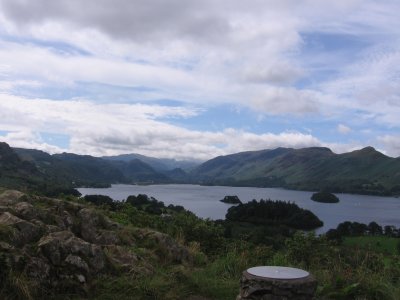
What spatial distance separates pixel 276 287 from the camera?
22.2 feet

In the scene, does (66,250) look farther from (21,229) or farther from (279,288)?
(279,288)

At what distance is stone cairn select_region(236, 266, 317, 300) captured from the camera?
6754 mm

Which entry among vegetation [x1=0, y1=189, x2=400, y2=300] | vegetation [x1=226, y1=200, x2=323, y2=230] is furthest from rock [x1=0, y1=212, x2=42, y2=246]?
vegetation [x1=226, y1=200, x2=323, y2=230]

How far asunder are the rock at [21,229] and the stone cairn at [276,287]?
4.25m

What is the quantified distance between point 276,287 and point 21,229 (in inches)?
197

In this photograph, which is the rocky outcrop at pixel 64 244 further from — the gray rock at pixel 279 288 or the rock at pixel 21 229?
the gray rock at pixel 279 288

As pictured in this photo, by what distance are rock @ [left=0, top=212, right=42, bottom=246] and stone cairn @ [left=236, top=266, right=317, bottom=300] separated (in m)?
4.25

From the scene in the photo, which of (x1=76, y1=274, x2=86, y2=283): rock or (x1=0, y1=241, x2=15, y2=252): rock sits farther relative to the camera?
(x1=76, y1=274, x2=86, y2=283): rock

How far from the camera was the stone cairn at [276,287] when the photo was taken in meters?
6.75

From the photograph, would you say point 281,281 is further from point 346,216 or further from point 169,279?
point 346,216

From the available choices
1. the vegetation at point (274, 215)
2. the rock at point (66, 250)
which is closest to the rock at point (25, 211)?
the rock at point (66, 250)

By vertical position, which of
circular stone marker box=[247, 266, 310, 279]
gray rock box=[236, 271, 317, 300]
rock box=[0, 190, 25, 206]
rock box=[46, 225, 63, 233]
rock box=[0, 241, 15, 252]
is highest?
rock box=[0, 190, 25, 206]

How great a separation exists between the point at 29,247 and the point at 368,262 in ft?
28.0

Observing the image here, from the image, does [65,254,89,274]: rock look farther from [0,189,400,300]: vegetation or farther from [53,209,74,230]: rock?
[53,209,74,230]: rock
